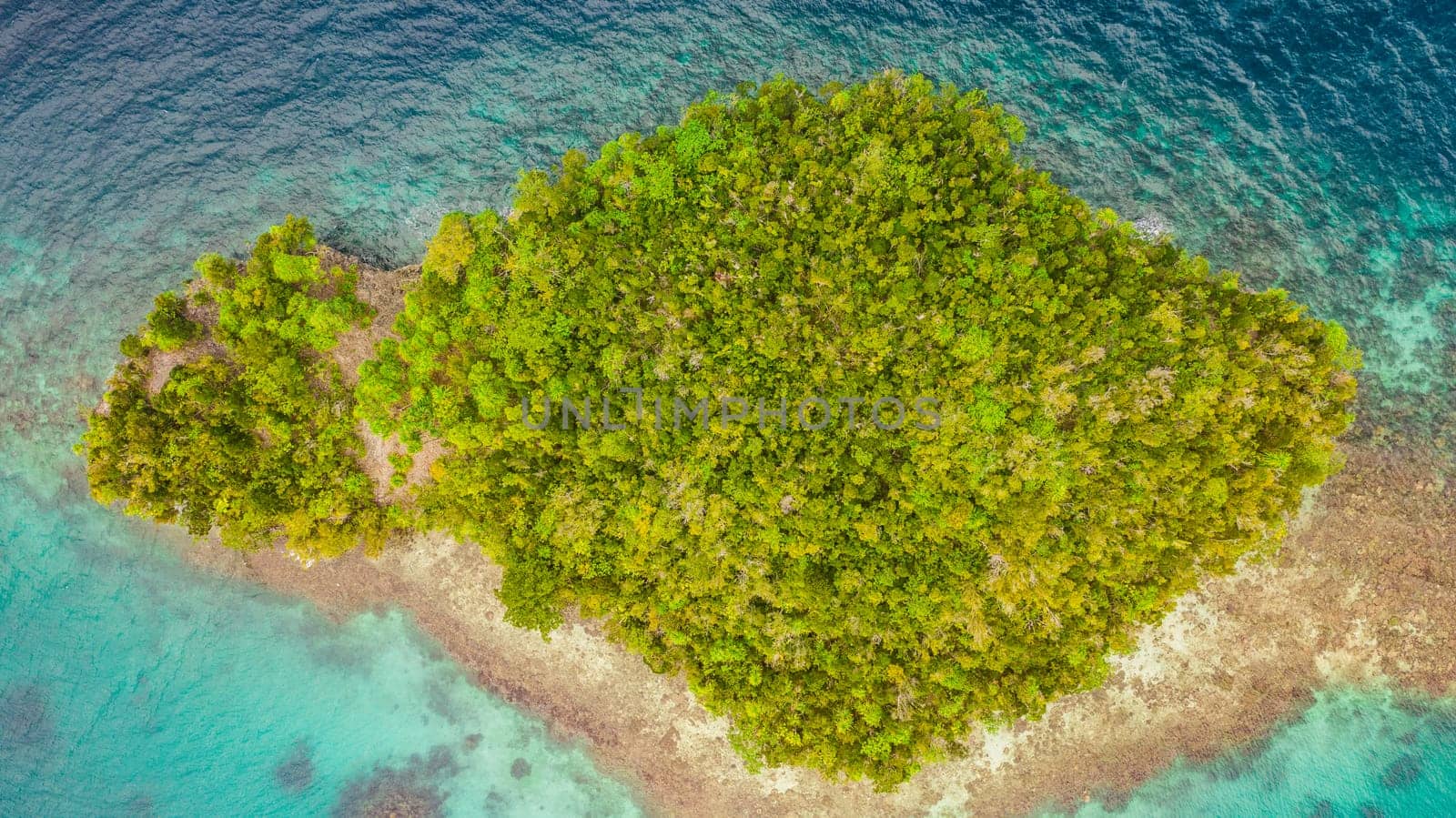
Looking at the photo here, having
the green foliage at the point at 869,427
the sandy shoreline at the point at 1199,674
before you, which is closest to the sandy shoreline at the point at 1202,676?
the sandy shoreline at the point at 1199,674

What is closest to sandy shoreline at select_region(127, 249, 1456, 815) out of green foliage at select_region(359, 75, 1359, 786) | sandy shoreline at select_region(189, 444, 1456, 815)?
sandy shoreline at select_region(189, 444, 1456, 815)

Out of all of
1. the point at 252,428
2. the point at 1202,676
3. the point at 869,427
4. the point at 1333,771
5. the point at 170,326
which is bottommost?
the point at 252,428

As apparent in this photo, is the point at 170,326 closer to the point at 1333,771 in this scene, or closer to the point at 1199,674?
the point at 1199,674

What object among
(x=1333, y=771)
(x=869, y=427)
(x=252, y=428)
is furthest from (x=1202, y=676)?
(x=252, y=428)

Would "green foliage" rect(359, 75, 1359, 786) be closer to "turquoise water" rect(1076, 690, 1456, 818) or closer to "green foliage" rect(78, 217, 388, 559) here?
"green foliage" rect(78, 217, 388, 559)

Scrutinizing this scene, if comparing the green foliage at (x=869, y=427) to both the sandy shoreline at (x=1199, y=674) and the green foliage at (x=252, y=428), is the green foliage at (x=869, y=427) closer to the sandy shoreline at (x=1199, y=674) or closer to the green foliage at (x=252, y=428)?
the sandy shoreline at (x=1199, y=674)

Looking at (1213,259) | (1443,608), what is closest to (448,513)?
(1213,259)
